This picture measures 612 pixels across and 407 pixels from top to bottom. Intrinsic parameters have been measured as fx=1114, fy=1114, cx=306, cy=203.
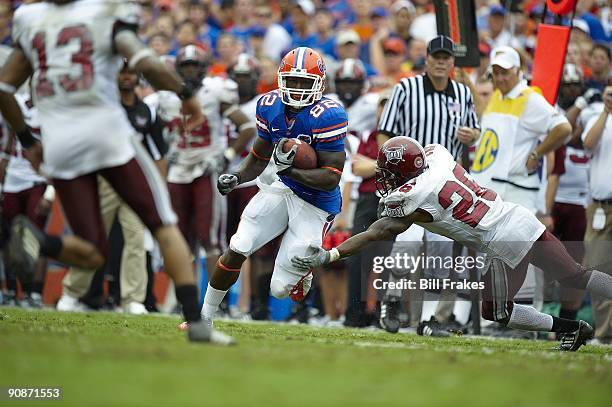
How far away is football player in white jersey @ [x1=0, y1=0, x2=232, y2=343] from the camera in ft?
18.4

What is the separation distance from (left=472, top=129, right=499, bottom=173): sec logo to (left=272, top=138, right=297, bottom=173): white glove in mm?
2526

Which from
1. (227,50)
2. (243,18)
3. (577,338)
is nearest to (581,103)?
(577,338)

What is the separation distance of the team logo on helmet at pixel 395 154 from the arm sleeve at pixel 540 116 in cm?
242

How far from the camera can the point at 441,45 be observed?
8359 millimetres

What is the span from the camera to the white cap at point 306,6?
44.4 feet

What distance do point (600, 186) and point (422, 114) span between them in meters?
1.64

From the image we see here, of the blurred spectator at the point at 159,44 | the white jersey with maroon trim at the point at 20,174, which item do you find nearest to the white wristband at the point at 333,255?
the white jersey with maroon trim at the point at 20,174

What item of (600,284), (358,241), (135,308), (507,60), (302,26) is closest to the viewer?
(358,241)

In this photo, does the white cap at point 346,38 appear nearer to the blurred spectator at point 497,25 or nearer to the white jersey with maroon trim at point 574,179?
the blurred spectator at point 497,25

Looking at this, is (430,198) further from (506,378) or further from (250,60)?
(250,60)

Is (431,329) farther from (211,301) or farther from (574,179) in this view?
(574,179)

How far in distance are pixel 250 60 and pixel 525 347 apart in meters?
4.79

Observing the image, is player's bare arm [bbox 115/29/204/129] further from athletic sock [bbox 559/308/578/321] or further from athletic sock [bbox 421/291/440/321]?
athletic sock [bbox 559/308/578/321]

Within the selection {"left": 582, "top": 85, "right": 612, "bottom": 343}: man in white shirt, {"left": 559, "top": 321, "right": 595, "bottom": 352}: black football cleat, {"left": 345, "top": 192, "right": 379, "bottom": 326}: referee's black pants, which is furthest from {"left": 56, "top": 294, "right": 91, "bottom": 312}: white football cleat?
{"left": 559, "top": 321, "right": 595, "bottom": 352}: black football cleat
